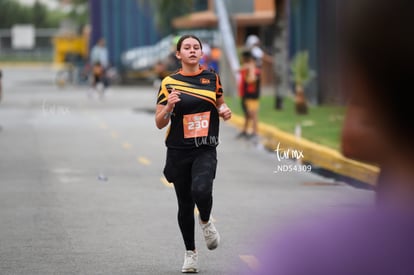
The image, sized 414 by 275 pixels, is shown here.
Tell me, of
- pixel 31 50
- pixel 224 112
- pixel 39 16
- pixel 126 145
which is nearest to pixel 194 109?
pixel 224 112

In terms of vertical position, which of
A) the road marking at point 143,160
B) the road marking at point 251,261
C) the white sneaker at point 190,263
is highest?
the white sneaker at point 190,263

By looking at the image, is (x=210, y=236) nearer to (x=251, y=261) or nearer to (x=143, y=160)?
(x=251, y=261)

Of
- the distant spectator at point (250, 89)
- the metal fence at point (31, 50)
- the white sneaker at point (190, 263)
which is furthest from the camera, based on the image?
the metal fence at point (31, 50)

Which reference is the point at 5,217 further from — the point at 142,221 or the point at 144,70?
the point at 144,70

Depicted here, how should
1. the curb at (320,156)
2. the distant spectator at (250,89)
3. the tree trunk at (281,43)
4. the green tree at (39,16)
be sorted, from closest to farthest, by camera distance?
the curb at (320,156) → the distant spectator at (250,89) → the tree trunk at (281,43) → the green tree at (39,16)

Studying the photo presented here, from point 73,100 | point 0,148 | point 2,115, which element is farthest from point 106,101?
point 0,148

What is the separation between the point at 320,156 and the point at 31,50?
284 ft

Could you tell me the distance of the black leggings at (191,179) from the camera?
7.07m

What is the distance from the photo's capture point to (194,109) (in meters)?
7.11

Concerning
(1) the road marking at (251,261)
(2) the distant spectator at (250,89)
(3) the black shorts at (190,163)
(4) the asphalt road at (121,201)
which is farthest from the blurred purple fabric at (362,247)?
(2) the distant spectator at (250,89)

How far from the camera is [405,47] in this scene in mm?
2625

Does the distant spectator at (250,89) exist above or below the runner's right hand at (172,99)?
below

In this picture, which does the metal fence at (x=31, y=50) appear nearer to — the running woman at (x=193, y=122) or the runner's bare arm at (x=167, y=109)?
the running woman at (x=193, y=122)

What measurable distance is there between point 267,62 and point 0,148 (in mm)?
Result: 24801
